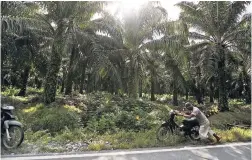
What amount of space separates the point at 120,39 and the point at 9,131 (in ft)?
40.7

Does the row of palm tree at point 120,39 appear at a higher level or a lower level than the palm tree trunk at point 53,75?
higher

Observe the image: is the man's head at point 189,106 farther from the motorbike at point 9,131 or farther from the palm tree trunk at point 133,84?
the palm tree trunk at point 133,84

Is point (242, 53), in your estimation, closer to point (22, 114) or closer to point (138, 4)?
point (138, 4)

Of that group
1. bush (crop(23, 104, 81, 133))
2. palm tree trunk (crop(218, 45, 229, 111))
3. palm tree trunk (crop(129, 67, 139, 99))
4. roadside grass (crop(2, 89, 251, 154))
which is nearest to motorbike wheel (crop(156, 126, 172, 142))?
roadside grass (crop(2, 89, 251, 154))

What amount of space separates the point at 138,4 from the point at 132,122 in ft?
29.3

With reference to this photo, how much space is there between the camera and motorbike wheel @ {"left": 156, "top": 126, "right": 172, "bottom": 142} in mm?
8637

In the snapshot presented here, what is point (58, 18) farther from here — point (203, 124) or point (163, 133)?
point (203, 124)

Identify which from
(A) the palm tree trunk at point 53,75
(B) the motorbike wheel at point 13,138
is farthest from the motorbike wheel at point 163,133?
(A) the palm tree trunk at point 53,75

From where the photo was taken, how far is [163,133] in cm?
883

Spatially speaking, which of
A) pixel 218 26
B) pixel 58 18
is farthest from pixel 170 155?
pixel 218 26

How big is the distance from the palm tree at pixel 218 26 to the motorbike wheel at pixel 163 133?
512 inches

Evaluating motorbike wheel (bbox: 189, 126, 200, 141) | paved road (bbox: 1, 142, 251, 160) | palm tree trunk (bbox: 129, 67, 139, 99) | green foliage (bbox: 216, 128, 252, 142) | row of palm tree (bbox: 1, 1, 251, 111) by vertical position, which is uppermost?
row of palm tree (bbox: 1, 1, 251, 111)

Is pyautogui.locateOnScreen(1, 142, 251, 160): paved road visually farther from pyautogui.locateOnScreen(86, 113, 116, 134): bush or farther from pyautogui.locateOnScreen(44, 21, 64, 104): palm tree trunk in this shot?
pyautogui.locateOnScreen(44, 21, 64, 104): palm tree trunk

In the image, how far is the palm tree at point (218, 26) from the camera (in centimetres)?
2061
